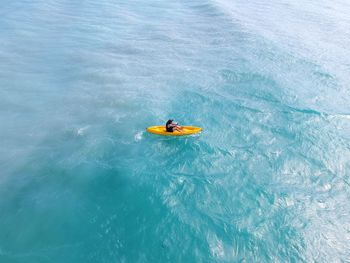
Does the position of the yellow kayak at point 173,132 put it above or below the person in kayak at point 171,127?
below

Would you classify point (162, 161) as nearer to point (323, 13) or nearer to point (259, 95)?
point (259, 95)

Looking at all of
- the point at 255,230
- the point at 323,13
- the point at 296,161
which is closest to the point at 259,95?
the point at 296,161

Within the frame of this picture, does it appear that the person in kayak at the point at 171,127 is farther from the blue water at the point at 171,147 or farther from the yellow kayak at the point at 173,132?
the blue water at the point at 171,147

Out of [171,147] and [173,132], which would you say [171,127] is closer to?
[173,132]

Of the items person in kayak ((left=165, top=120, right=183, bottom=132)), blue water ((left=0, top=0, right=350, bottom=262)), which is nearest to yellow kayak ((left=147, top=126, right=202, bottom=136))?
person in kayak ((left=165, top=120, right=183, bottom=132))

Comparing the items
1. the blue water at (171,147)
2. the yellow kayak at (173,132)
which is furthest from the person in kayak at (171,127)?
the blue water at (171,147)

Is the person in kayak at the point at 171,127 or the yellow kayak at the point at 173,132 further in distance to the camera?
the yellow kayak at the point at 173,132

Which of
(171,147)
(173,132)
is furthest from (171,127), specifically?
(171,147)

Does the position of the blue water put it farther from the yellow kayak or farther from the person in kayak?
the person in kayak

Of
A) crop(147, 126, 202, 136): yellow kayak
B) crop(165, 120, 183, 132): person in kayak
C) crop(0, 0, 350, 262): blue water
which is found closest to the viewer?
crop(0, 0, 350, 262): blue water
